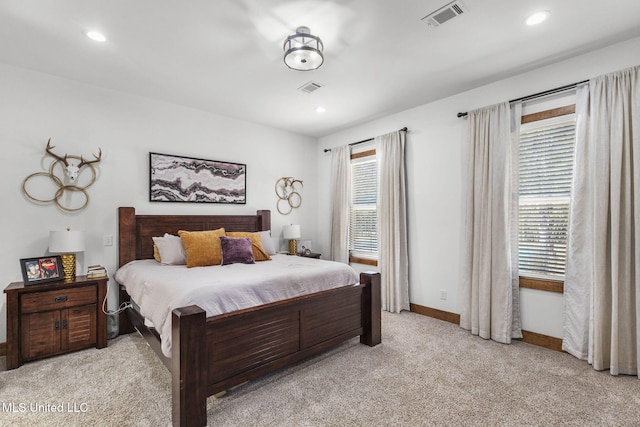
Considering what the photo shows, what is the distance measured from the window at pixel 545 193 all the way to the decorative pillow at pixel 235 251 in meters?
→ 2.85

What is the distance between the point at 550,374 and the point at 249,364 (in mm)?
2358

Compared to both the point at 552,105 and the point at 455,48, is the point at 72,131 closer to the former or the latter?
the point at 455,48

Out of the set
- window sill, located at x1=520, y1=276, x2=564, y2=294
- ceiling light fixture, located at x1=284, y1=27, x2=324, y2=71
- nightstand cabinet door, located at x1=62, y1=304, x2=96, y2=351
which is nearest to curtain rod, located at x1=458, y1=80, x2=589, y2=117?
window sill, located at x1=520, y1=276, x2=564, y2=294

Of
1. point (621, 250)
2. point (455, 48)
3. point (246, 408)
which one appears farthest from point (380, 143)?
point (246, 408)

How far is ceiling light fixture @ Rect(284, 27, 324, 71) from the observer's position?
2273mm

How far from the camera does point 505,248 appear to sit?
120 inches

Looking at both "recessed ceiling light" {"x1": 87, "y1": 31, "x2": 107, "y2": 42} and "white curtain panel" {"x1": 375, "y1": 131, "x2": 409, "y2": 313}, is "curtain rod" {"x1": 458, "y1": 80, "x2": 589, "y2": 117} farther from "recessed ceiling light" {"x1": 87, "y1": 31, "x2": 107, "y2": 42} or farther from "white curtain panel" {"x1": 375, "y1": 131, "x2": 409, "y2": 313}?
"recessed ceiling light" {"x1": 87, "y1": 31, "x2": 107, "y2": 42}

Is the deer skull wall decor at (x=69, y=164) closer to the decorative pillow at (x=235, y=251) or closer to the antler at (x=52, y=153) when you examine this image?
the antler at (x=52, y=153)

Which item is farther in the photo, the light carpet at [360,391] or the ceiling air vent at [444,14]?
the ceiling air vent at [444,14]

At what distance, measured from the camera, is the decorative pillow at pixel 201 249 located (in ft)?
10.3

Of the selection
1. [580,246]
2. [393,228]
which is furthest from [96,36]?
[580,246]

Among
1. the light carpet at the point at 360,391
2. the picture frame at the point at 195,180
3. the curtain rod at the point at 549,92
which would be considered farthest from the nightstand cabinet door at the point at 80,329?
→ the curtain rod at the point at 549,92

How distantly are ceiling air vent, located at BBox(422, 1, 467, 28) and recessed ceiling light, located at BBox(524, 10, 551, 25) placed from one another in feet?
1.72

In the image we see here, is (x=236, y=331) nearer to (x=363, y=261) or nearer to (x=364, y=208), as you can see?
(x=363, y=261)
